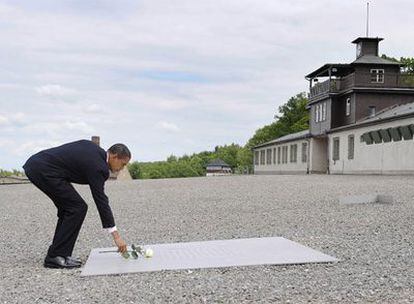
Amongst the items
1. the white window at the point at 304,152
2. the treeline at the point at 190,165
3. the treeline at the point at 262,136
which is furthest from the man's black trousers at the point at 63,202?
the treeline at the point at 262,136

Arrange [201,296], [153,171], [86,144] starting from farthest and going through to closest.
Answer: [153,171]
[86,144]
[201,296]

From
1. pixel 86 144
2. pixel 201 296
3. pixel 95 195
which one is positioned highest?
pixel 86 144

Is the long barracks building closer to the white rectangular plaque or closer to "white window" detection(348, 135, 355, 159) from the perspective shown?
"white window" detection(348, 135, 355, 159)

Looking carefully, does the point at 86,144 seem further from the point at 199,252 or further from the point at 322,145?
the point at 322,145

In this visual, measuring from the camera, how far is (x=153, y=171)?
324 ft

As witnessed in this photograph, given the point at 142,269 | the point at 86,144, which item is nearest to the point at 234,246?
the point at 142,269

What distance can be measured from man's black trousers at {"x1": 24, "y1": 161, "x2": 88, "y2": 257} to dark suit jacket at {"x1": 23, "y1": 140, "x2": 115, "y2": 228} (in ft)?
0.11

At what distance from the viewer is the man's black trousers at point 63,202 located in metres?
6.74

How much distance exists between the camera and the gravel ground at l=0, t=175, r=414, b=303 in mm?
5355

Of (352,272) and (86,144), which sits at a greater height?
(86,144)

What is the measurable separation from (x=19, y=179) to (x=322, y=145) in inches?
1040

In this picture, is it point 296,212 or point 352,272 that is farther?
point 296,212

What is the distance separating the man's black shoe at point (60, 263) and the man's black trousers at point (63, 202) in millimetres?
44

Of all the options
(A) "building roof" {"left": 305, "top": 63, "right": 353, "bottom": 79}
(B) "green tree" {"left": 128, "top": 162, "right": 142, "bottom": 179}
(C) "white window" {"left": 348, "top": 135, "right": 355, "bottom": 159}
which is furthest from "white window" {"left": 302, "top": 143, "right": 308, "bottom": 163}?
(B) "green tree" {"left": 128, "top": 162, "right": 142, "bottom": 179}
